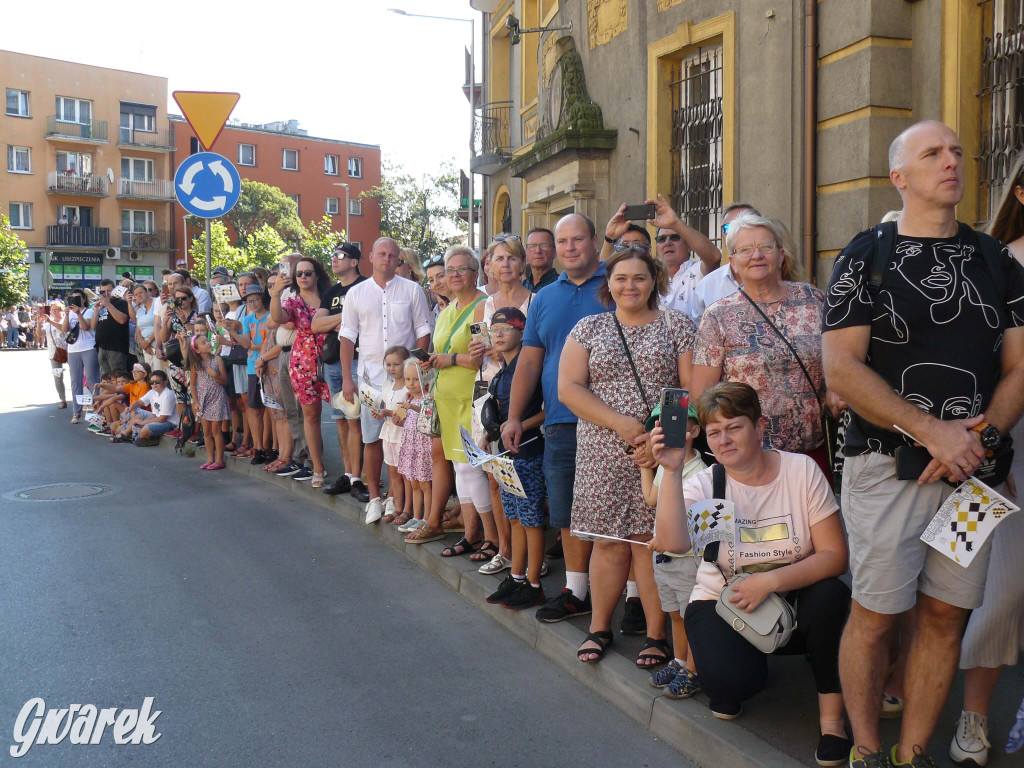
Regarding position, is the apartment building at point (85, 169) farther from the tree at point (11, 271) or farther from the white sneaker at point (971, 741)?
the white sneaker at point (971, 741)

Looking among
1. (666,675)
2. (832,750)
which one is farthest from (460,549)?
(832,750)

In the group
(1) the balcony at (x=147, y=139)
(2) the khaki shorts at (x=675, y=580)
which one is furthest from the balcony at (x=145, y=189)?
(2) the khaki shorts at (x=675, y=580)

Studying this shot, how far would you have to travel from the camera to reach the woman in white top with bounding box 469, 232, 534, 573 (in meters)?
6.25

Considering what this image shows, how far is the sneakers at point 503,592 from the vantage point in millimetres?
5773

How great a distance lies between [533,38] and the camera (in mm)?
17812

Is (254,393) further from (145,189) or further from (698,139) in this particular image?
(145,189)

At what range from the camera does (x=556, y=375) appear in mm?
5336

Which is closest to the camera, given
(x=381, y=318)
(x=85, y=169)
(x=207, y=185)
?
(x=381, y=318)

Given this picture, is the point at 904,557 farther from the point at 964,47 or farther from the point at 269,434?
the point at 269,434

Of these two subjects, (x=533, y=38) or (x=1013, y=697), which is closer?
(x=1013, y=697)

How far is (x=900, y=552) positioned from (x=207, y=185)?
29.7 ft

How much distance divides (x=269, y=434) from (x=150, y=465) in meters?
1.87

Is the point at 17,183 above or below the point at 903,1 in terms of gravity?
above

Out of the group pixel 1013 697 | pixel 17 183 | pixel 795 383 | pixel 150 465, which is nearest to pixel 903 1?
pixel 795 383
